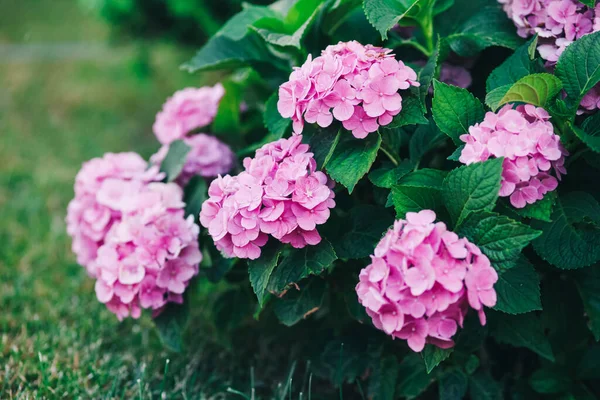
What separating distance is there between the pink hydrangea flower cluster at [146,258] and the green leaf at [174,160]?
0.49ft

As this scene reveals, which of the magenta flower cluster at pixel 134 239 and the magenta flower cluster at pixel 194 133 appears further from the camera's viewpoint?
the magenta flower cluster at pixel 194 133

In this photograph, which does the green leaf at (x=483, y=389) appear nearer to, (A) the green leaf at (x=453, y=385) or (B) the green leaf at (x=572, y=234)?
(A) the green leaf at (x=453, y=385)

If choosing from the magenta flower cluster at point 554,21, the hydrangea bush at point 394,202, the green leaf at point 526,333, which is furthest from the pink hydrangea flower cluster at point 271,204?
the magenta flower cluster at point 554,21

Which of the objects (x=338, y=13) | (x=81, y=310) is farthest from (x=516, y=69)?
(x=81, y=310)

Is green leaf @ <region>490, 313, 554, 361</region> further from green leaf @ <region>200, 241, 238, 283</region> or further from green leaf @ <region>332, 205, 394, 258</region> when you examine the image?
green leaf @ <region>200, 241, 238, 283</region>

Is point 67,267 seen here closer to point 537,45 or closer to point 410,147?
point 410,147

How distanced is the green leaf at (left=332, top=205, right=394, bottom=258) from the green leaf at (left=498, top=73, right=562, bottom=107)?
392mm

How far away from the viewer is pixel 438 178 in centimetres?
142

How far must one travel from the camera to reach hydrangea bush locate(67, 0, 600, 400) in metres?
1.25

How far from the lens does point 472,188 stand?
4.14ft

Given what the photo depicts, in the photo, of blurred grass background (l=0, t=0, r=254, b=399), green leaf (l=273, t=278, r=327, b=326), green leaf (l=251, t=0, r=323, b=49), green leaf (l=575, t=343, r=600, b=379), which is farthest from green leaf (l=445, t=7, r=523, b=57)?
blurred grass background (l=0, t=0, r=254, b=399)

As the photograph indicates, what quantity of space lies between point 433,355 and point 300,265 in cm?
35

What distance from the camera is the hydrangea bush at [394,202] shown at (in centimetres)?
125

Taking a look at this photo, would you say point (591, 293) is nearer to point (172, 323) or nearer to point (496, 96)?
point (496, 96)
